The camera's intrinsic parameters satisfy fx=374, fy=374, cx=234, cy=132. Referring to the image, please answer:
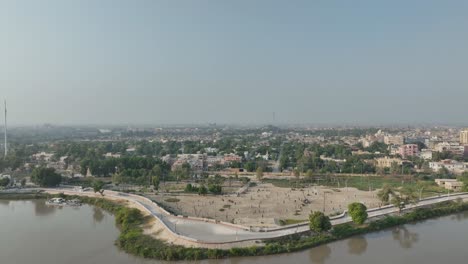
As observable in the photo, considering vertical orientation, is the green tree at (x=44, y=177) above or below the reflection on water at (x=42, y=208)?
above

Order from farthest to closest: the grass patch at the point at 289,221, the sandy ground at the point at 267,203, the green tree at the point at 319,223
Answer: the sandy ground at the point at 267,203, the grass patch at the point at 289,221, the green tree at the point at 319,223

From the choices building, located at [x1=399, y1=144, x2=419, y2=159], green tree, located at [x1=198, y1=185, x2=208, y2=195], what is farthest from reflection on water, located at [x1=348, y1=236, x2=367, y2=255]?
building, located at [x1=399, y1=144, x2=419, y2=159]

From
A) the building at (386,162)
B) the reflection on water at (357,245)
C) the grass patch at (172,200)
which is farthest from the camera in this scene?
the building at (386,162)

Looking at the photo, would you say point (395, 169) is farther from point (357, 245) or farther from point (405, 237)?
point (357, 245)

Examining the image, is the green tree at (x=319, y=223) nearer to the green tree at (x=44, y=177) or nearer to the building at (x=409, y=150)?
the green tree at (x=44, y=177)

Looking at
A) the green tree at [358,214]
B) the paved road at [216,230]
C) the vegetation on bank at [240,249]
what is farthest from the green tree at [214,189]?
the green tree at [358,214]

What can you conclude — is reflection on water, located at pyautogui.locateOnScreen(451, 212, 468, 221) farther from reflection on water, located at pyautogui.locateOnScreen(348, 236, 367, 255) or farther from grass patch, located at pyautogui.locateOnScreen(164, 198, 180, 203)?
grass patch, located at pyautogui.locateOnScreen(164, 198, 180, 203)
